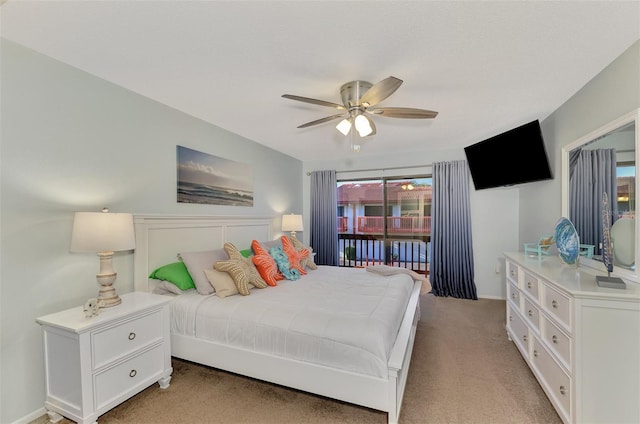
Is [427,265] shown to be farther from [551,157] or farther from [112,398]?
[112,398]

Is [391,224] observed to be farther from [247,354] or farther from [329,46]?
[329,46]

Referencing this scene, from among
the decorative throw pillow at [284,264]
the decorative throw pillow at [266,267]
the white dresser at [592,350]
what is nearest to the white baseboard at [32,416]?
the decorative throw pillow at [266,267]

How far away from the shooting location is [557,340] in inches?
71.6

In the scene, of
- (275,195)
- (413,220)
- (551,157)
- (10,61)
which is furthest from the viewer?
(413,220)

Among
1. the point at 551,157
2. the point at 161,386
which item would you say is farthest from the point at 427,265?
the point at 161,386

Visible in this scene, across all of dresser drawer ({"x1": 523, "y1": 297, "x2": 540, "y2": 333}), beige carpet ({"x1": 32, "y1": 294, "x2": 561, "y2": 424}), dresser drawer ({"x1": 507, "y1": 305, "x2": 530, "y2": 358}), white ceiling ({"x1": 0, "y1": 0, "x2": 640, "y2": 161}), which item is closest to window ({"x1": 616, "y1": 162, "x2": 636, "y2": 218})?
white ceiling ({"x1": 0, "y1": 0, "x2": 640, "y2": 161})

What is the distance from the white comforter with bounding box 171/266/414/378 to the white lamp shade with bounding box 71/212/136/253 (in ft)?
2.53

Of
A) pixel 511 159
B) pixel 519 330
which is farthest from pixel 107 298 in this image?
pixel 511 159

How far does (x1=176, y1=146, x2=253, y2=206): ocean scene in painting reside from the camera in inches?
117

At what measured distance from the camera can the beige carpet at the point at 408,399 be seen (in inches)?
71.5

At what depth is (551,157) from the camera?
3000mm

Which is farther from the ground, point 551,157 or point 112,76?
point 112,76

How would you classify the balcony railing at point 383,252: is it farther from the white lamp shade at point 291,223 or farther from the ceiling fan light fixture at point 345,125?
the ceiling fan light fixture at point 345,125

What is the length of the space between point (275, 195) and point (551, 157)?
3.68 meters
